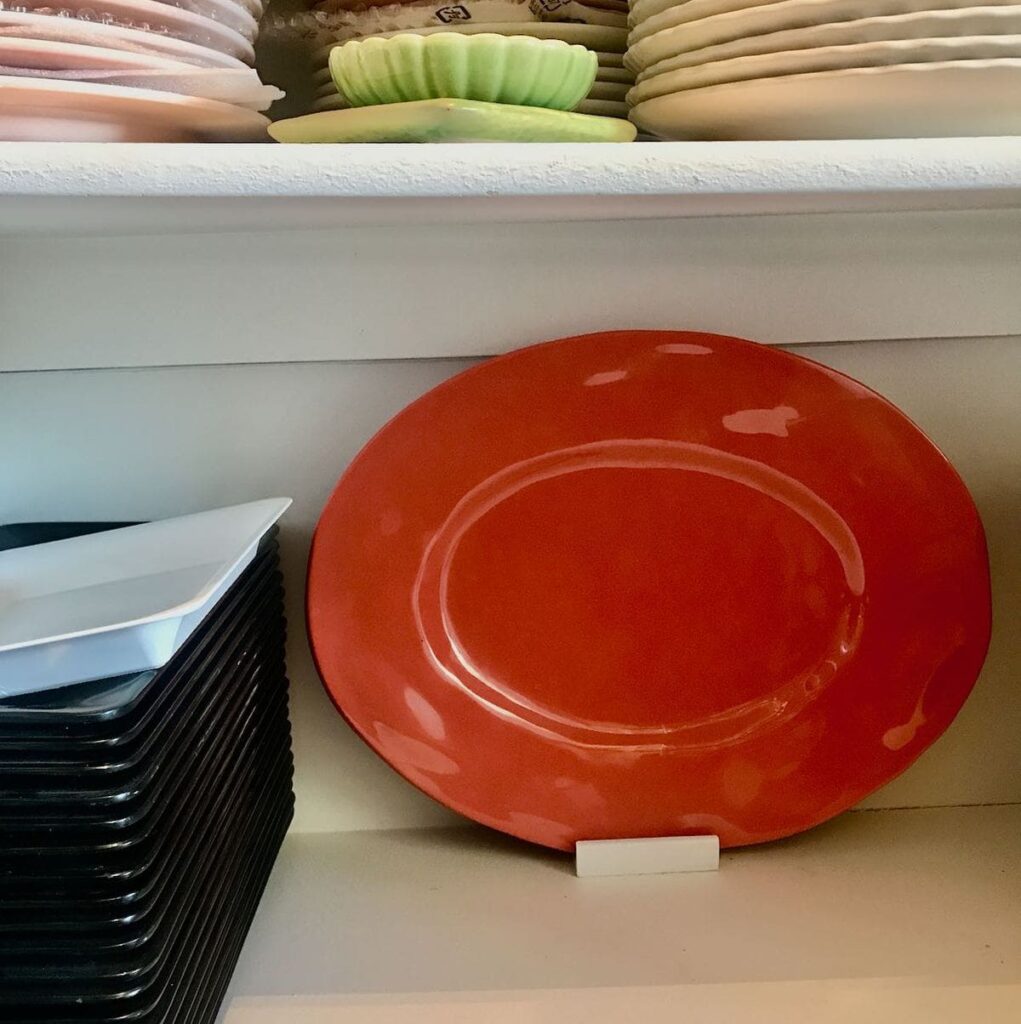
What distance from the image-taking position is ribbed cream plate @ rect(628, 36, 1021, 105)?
1.43 feet

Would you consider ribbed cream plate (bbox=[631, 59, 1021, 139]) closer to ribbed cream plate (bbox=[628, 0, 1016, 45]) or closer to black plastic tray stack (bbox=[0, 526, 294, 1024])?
ribbed cream plate (bbox=[628, 0, 1016, 45])

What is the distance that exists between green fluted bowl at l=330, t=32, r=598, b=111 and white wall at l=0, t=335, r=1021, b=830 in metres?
0.22

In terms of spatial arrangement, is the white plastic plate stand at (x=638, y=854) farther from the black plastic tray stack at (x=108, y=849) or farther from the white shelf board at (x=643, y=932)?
the black plastic tray stack at (x=108, y=849)

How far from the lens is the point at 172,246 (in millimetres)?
653

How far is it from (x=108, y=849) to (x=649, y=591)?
0.39 metres

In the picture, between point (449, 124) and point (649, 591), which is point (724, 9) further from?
point (649, 591)

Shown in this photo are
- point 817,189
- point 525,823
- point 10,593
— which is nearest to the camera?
point 817,189

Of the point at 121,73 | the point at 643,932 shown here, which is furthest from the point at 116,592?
the point at 643,932

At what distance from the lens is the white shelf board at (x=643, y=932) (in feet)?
1.86

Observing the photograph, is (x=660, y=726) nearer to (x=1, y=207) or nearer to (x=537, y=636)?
(x=537, y=636)

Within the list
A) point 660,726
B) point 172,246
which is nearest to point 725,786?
point 660,726

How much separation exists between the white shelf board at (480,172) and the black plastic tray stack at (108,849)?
0.22m

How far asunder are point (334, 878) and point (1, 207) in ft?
1.59

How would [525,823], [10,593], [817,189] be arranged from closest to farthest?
[817,189] < [10,593] < [525,823]
